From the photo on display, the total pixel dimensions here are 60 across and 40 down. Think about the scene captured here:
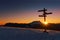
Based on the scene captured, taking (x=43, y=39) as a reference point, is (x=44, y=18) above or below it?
above

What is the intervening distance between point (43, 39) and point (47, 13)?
11.8 metres

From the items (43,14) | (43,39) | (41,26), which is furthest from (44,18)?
(41,26)

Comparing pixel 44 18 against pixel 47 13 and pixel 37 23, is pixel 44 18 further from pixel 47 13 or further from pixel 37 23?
pixel 37 23

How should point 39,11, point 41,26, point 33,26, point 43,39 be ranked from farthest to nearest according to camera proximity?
1. point 33,26
2. point 41,26
3. point 39,11
4. point 43,39

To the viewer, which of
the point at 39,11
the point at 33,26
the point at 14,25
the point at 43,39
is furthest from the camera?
the point at 14,25

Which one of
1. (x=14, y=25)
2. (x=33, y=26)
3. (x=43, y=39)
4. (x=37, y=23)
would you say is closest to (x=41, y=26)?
(x=37, y=23)

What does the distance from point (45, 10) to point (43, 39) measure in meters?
11.3

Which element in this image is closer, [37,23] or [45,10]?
[45,10]

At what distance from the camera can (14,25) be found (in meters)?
78.6

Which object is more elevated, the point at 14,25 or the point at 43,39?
the point at 14,25

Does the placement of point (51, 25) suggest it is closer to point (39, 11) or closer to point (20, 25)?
point (20, 25)

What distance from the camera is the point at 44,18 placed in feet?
130

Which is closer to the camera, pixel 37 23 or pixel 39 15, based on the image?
pixel 39 15

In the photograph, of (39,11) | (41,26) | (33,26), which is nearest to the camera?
(39,11)
